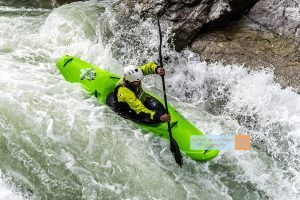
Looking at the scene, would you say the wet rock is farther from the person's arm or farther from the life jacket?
the life jacket

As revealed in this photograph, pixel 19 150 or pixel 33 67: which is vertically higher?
pixel 33 67

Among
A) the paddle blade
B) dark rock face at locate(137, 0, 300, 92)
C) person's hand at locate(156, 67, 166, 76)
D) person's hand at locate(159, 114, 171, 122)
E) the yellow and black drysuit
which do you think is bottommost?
the paddle blade

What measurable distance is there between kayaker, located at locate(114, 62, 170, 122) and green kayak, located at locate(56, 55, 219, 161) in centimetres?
22

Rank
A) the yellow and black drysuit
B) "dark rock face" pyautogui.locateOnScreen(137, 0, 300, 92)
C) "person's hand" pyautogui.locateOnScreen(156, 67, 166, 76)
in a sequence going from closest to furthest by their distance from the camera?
the yellow and black drysuit → "person's hand" pyautogui.locateOnScreen(156, 67, 166, 76) → "dark rock face" pyautogui.locateOnScreen(137, 0, 300, 92)

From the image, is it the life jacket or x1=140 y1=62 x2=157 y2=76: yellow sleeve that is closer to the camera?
the life jacket

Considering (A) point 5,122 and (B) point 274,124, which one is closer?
(A) point 5,122

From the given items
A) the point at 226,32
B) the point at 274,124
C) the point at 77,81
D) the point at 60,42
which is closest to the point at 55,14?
the point at 60,42

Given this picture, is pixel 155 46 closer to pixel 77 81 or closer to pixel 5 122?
pixel 77 81

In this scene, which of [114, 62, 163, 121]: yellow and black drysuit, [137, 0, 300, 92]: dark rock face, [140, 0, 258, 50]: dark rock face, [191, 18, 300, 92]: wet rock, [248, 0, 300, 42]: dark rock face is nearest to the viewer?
[114, 62, 163, 121]: yellow and black drysuit

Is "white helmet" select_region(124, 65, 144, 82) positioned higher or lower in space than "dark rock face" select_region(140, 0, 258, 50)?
lower

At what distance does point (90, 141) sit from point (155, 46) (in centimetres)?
372

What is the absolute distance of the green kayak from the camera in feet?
20.2

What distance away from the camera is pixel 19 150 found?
5590mm

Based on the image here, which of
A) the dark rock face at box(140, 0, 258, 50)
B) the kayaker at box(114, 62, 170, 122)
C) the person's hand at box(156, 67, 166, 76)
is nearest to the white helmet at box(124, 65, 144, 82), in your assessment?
the kayaker at box(114, 62, 170, 122)
